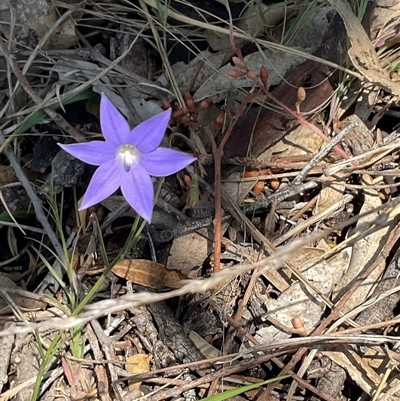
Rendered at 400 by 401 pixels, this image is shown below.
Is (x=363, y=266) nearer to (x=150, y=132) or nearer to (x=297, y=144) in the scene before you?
(x=297, y=144)

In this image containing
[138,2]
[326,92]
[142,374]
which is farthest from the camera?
[138,2]

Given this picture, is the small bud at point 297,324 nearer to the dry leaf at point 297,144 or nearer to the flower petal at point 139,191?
the dry leaf at point 297,144

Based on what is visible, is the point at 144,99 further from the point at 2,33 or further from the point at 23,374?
the point at 23,374

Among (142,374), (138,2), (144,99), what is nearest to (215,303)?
(142,374)

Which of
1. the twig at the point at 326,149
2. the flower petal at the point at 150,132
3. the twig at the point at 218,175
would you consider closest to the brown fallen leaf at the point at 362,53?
the twig at the point at 326,149

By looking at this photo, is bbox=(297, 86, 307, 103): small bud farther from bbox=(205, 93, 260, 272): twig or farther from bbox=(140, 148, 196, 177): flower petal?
bbox=(140, 148, 196, 177): flower petal

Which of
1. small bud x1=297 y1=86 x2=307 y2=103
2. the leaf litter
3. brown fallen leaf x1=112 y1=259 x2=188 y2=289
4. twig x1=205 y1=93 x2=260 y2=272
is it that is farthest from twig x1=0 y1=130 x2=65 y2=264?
small bud x1=297 y1=86 x2=307 y2=103

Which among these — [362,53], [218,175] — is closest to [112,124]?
[218,175]
